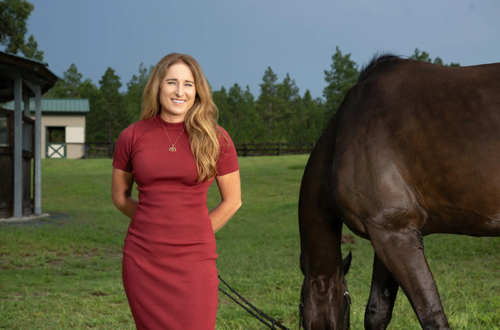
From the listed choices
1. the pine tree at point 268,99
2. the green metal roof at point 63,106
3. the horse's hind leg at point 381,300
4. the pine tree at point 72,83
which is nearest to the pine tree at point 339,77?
the pine tree at point 268,99

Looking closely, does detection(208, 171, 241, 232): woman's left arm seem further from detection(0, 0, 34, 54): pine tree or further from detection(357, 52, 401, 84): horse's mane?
detection(0, 0, 34, 54): pine tree

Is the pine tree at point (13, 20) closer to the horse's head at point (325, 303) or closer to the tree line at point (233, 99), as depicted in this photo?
the tree line at point (233, 99)

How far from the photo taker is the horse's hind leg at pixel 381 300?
2.89 m

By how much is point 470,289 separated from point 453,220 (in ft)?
8.50

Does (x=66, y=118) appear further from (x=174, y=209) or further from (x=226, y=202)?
(x=174, y=209)

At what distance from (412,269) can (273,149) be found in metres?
31.2

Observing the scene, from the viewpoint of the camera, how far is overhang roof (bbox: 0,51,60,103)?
952 centimetres

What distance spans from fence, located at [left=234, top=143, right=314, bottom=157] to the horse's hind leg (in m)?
30.0

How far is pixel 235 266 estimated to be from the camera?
21.0ft

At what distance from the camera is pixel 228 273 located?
5.89m

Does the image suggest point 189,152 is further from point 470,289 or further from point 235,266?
point 235,266

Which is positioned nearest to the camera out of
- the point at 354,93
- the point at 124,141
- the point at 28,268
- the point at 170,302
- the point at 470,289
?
the point at 170,302

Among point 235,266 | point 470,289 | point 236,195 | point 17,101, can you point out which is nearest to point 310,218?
point 236,195

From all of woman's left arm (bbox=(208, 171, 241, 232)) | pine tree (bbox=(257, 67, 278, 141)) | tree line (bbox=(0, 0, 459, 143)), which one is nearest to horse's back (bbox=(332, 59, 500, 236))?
woman's left arm (bbox=(208, 171, 241, 232))
